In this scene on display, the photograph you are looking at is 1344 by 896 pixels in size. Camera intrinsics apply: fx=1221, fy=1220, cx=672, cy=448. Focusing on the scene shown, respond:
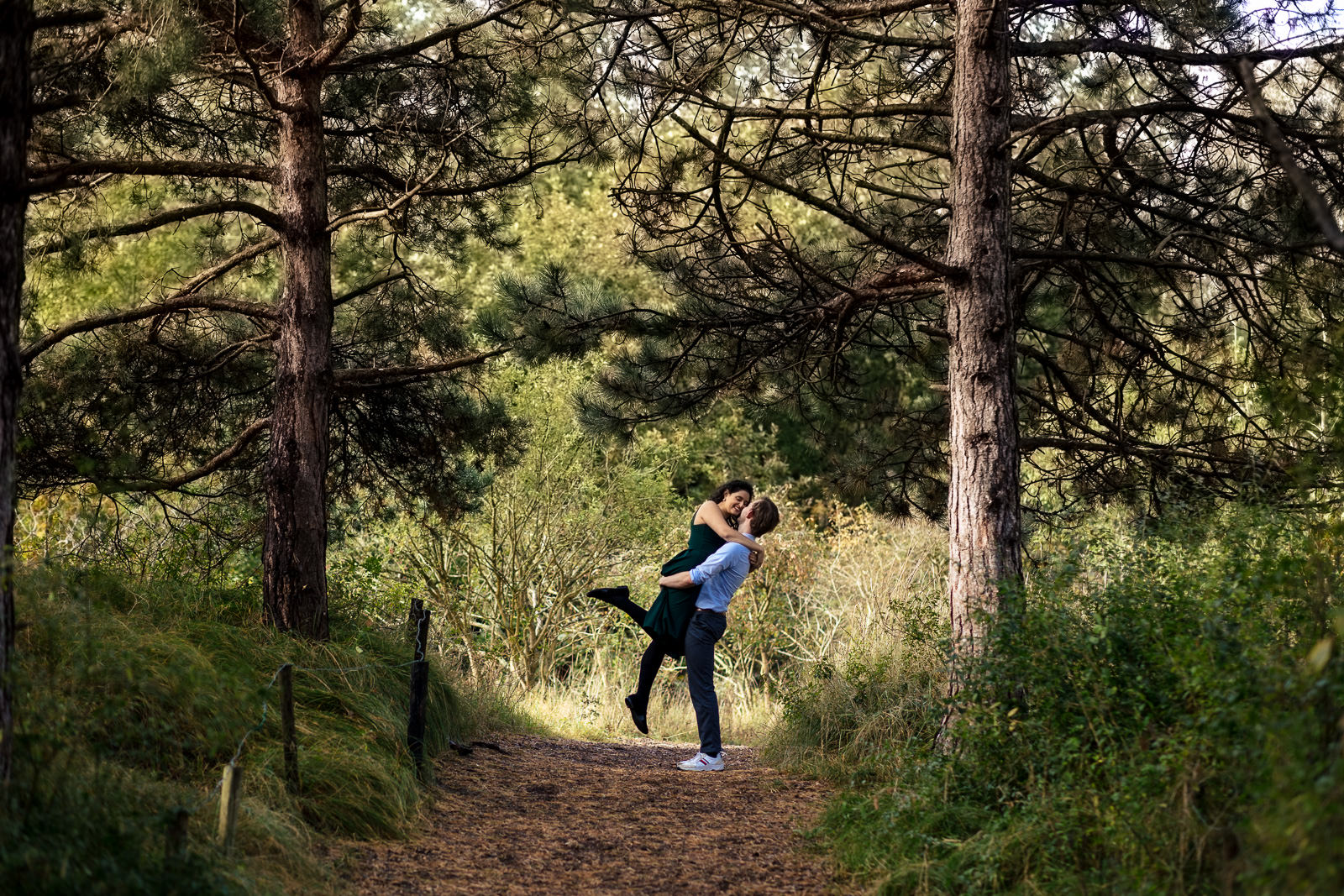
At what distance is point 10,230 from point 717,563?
4229mm

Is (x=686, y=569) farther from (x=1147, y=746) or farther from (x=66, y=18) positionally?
(x=66, y=18)

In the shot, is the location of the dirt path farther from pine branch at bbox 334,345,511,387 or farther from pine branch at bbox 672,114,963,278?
pine branch at bbox 672,114,963,278

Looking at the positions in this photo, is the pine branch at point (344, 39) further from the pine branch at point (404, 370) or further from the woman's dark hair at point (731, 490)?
the woman's dark hair at point (731, 490)

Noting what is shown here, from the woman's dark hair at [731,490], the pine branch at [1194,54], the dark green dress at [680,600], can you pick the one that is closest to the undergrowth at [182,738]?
the dark green dress at [680,600]

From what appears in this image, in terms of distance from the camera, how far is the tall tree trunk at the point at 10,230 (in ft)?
11.8

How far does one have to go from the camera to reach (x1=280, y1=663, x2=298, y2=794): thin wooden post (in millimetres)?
4750

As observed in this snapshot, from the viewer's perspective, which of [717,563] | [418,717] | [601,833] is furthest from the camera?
[717,563]

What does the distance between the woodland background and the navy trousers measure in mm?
556

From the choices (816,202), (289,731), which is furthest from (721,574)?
(289,731)

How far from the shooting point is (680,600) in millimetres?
7348

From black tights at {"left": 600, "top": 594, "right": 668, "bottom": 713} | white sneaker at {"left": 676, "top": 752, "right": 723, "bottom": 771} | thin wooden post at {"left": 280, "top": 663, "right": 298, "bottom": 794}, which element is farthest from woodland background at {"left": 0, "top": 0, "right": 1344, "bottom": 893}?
black tights at {"left": 600, "top": 594, "right": 668, "bottom": 713}

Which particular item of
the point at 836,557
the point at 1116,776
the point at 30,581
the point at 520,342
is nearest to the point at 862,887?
the point at 1116,776

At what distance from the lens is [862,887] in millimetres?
4512

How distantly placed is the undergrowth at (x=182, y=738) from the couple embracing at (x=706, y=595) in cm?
133
